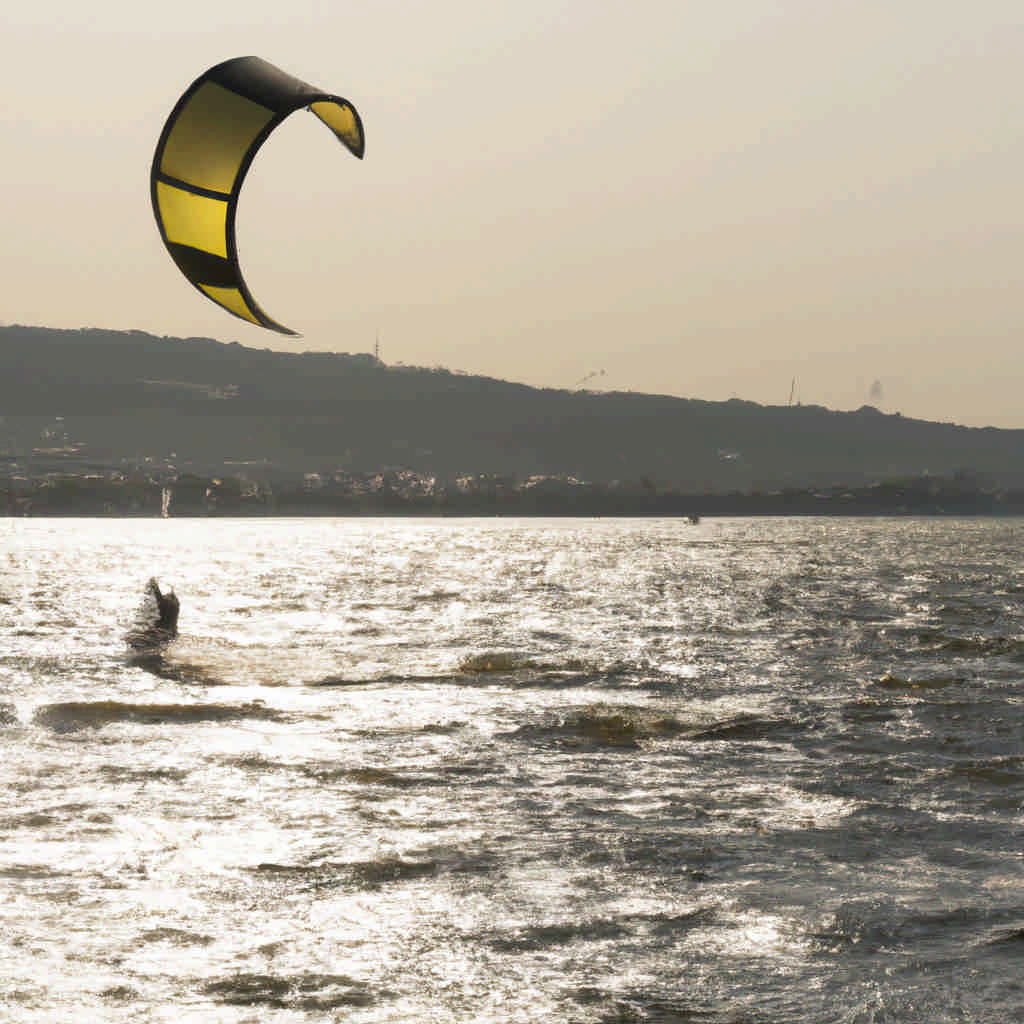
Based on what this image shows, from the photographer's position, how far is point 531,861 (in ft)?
32.8

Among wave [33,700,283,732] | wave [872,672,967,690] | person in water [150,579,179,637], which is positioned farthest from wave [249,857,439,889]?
person in water [150,579,179,637]

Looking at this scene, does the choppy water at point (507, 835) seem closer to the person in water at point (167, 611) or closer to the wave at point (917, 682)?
the wave at point (917, 682)

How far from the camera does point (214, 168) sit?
172 inches

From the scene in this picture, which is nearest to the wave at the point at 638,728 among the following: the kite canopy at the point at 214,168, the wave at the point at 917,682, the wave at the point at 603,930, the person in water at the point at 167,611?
the wave at the point at 917,682

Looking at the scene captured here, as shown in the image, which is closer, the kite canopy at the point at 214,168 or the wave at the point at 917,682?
the kite canopy at the point at 214,168

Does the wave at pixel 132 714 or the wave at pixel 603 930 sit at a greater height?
the wave at pixel 603 930

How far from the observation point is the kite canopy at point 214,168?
4215mm

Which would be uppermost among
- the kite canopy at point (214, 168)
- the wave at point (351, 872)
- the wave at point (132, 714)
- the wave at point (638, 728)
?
the kite canopy at point (214, 168)

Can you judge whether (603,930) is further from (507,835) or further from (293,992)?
(507,835)

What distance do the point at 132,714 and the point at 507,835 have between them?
836cm

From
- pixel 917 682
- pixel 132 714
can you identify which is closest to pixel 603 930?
pixel 132 714

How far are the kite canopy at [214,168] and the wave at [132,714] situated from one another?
42.3 ft

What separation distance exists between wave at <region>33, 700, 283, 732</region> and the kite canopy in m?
12.9

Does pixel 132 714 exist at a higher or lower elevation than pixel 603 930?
lower
